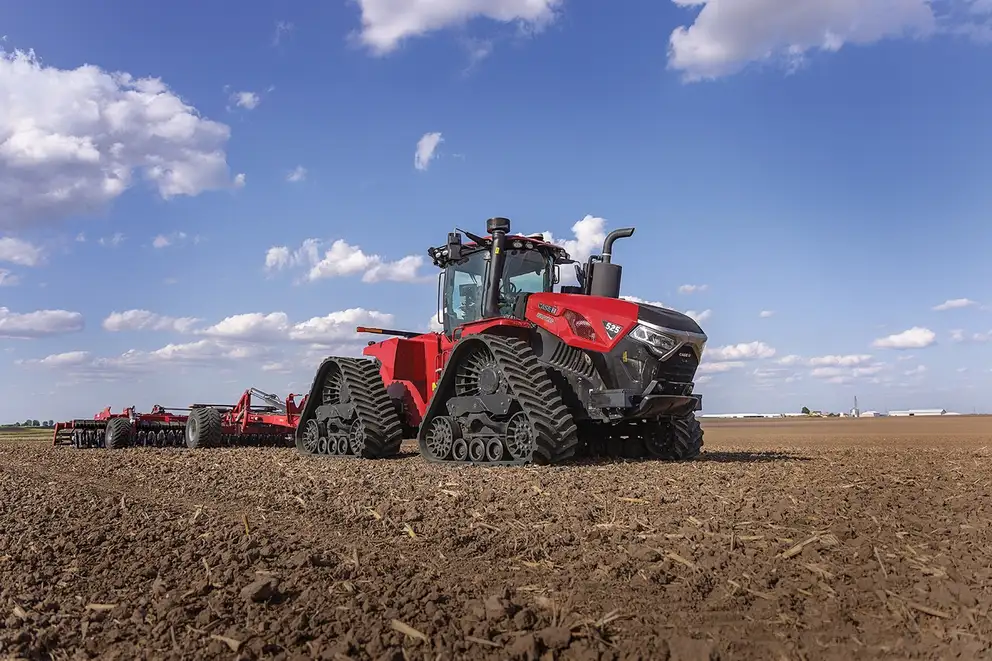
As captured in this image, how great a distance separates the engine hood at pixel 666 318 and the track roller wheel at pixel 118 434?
14019 millimetres

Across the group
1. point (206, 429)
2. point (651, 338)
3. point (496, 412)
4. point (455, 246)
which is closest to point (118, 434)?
point (206, 429)

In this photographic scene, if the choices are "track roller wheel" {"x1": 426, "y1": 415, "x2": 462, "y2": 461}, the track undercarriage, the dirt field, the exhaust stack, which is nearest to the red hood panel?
the track undercarriage

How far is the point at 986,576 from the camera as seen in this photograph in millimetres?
4211

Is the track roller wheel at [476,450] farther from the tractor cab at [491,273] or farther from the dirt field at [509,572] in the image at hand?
the dirt field at [509,572]

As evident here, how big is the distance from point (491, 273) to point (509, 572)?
7213 mm

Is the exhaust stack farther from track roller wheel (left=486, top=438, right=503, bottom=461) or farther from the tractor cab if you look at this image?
track roller wheel (left=486, top=438, right=503, bottom=461)

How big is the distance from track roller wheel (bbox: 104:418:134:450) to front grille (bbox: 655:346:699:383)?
14.1 m

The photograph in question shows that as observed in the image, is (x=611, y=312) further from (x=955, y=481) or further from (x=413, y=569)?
(x=413, y=569)

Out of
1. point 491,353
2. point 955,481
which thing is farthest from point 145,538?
point 955,481

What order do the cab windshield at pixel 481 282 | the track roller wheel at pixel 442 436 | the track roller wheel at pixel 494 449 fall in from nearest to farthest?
the track roller wheel at pixel 494 449, the track roller wheel at pixel 442 436, the cab windshield at pixel 481 282

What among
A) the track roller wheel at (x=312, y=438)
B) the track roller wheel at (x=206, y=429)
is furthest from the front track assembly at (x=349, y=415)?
the track roller wheel at (x=206, y=429)

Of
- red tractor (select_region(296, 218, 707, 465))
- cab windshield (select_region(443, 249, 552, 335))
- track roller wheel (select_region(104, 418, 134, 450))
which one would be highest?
cab windshield (select_region(443, 249, 552, 335))

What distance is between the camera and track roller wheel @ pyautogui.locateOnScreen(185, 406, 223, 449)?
17344 mm

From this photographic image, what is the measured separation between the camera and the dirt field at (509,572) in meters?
3.42
